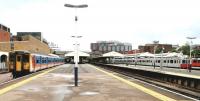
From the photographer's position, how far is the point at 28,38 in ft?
412

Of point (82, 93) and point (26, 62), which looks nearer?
point (82, 93)

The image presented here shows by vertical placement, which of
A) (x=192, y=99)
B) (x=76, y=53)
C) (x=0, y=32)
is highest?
(x=0, y=32)

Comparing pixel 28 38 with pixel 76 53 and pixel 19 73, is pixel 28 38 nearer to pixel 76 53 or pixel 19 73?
pixel 19 73

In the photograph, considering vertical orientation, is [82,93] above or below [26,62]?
below

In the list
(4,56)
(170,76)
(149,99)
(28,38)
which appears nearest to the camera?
(149,99)

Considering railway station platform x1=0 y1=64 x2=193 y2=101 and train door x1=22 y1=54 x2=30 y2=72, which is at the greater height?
train door x1=22 y1=54 x2=30 y2=72

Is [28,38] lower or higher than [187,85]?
higher

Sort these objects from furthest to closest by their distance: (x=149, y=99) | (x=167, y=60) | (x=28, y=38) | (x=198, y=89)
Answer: (x=28, y=38) < (x=167, y=60) < (x=198, y=89) < (x=149, y=99)

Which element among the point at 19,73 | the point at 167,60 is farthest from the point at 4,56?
the point at 167,60

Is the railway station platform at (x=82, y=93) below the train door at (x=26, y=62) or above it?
below

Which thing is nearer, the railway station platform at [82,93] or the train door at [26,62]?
the railway station platform at [82,93]

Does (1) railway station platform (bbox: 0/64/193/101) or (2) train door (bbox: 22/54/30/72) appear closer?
(1) railway station platform (bbox: 0/64/193/101)

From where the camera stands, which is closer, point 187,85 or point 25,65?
point 187,85

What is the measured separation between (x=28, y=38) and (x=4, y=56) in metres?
53.4
